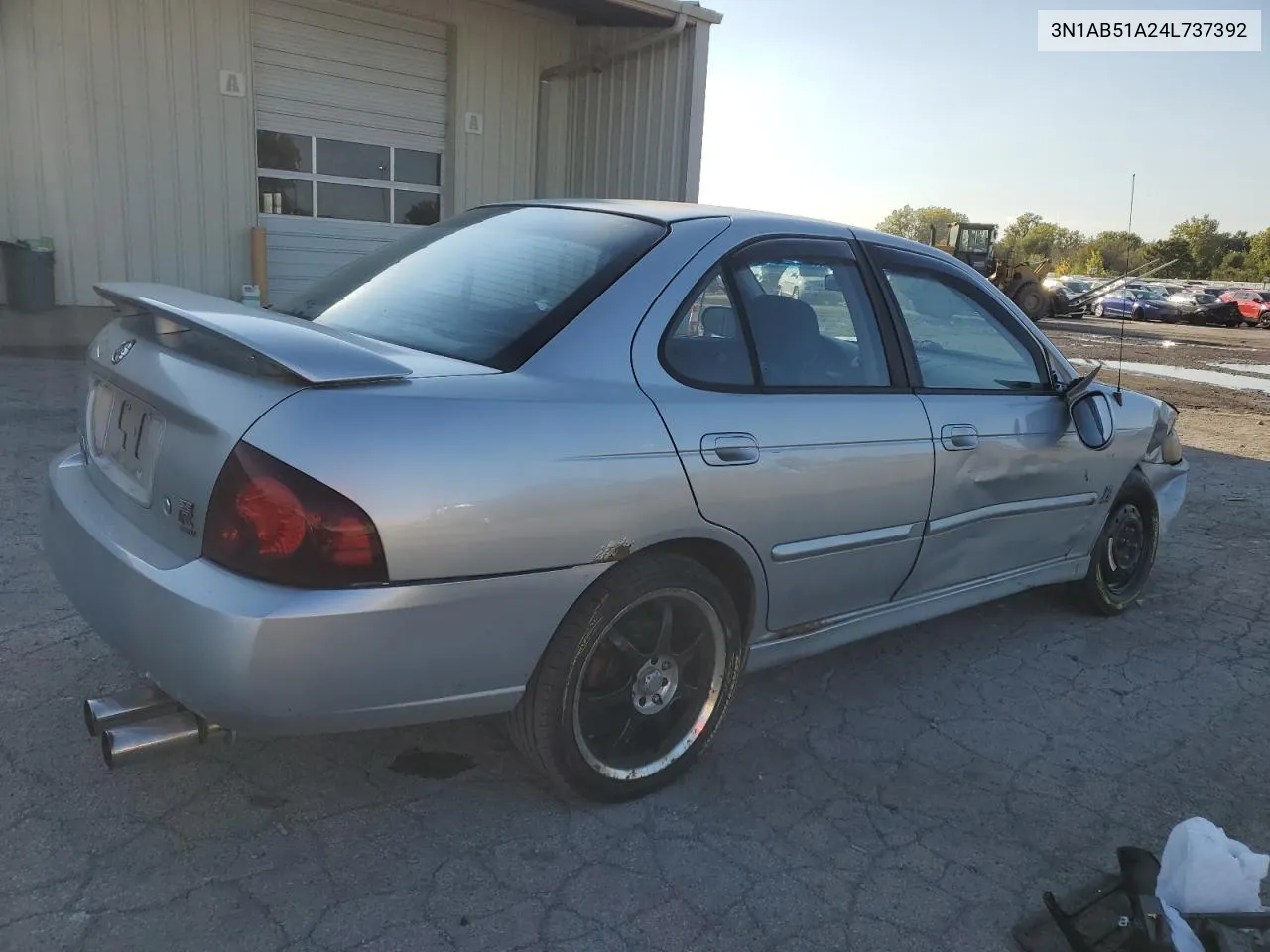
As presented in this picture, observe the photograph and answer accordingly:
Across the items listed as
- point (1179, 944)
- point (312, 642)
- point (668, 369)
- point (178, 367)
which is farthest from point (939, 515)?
point (178, 367)

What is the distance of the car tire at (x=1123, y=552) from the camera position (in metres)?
4.26

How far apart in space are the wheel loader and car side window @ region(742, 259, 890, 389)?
2785 centimetres

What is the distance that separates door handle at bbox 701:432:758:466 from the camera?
2.52m

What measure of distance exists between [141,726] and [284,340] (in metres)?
0.93

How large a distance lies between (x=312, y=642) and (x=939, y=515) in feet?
6.82

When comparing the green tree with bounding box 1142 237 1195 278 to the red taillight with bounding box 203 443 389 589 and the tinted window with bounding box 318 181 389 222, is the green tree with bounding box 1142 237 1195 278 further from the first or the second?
the red taillight with bounding box 203 443 389 589

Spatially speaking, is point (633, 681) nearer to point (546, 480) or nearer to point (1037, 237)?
point (546, 480)

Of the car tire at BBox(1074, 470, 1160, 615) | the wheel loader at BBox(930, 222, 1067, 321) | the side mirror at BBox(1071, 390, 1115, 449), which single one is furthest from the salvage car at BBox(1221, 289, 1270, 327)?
the side mirror at BBox(1071, 390, 1115, 449)

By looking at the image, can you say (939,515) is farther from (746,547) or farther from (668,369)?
(668,369)

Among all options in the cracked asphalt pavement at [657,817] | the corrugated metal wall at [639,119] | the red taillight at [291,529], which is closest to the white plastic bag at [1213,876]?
the cracked asphalt pavement at [657,817]

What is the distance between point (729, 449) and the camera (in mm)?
2570

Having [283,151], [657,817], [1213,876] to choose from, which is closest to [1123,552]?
[1213,876]

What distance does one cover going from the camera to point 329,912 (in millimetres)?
2133

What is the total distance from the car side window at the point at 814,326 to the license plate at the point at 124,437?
5.21 feet
